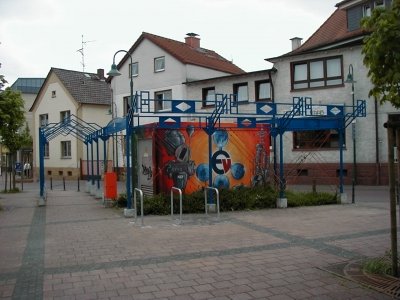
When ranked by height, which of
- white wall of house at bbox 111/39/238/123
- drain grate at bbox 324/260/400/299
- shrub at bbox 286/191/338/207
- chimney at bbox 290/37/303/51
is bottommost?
drain grate at bbox 324/260/400/299

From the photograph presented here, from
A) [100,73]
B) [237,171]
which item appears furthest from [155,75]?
[237,171]

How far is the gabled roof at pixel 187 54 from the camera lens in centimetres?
3122

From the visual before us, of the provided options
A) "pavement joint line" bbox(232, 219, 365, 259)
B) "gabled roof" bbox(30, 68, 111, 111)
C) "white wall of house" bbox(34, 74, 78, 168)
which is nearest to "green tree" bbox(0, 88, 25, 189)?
"pavement joint line" bbox(232, 219, 365, 259)

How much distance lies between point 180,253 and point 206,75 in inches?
1003

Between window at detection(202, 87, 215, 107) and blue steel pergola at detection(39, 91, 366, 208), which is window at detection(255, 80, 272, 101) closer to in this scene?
window at detection(202, 87, 215, 107)

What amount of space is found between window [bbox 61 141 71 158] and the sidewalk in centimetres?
2663

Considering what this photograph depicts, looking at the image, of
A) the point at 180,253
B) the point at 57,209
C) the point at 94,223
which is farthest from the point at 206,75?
the point at 180,253

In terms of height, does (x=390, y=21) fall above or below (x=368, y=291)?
above

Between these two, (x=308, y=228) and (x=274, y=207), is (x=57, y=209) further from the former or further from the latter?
(x=308, y=228)

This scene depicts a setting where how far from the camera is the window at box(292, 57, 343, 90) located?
77.8 feet

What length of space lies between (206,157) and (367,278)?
1019cm

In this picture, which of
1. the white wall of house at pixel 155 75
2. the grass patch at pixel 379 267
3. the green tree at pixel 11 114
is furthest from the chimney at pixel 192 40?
the grass patch at pixel 379 267

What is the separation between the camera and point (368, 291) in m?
5.41

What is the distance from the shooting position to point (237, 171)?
54.2ft
